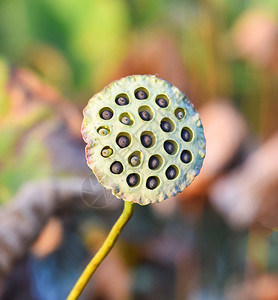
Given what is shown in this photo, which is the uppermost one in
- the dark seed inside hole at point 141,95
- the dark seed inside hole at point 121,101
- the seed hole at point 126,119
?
the dark seed inside hole at point 141,95

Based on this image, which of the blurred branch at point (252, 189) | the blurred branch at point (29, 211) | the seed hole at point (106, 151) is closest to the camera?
the seed hole at point (106, 151)

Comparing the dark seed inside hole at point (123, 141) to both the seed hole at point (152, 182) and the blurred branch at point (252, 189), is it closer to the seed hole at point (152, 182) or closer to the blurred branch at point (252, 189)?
the seed hole at point (152, 182)

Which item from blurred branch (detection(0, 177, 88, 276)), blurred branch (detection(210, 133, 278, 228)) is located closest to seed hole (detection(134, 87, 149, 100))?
blurred branch (detection(0, 177, 88, 276))

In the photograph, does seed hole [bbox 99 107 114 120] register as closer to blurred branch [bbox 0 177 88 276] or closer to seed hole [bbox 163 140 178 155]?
seed hole [bbox 163 140 178 155]

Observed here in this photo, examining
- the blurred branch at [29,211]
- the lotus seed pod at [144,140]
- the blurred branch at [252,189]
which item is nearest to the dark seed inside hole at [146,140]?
the lotus seed pod at [144,140]

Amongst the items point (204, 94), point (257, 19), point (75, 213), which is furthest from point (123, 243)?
point (257, 19)

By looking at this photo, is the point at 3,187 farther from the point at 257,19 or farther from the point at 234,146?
the point at 257,19

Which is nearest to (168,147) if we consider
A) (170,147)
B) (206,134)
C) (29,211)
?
(170,147)

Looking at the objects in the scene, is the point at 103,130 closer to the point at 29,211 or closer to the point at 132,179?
the point at 132,179
